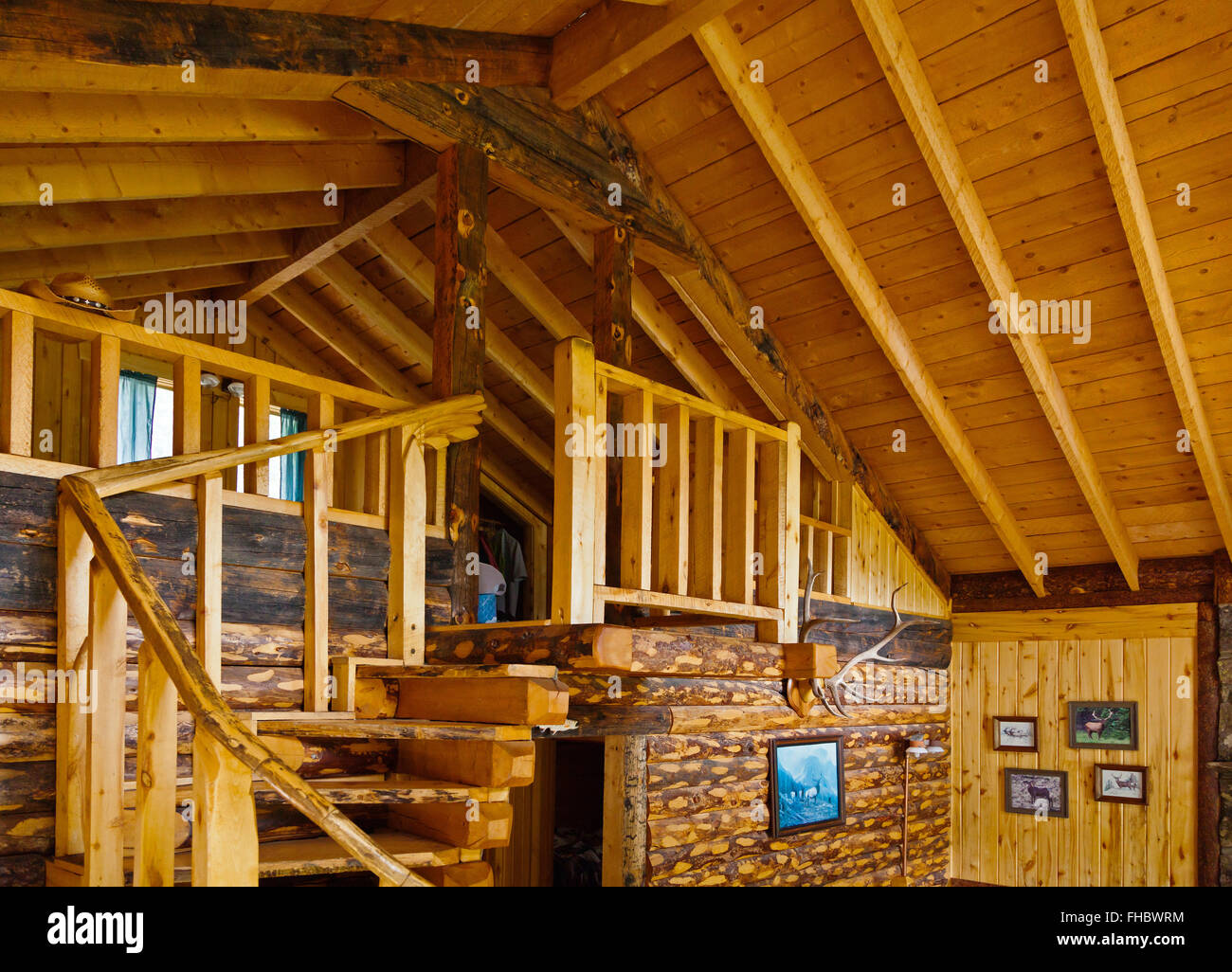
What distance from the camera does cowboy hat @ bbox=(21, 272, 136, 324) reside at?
3418 millimetres

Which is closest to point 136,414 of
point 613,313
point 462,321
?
point 462,321

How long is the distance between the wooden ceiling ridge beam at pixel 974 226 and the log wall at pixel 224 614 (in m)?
2.95

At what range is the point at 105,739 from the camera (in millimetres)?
2988

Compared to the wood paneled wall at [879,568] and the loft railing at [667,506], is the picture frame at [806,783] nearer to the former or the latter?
the loft railing at [667,506]

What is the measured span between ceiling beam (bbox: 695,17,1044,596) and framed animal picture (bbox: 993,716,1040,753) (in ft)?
4.23

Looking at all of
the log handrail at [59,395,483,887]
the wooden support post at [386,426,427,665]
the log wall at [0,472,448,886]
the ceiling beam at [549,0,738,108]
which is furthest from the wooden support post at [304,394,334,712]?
the ceiling beam at [549,0,738,108]

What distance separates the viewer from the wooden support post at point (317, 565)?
3885 mm

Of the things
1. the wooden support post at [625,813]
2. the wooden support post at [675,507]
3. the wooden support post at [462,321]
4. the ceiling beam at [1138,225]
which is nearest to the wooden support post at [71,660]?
the wooden support post at [462,321]

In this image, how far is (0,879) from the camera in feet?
10.2

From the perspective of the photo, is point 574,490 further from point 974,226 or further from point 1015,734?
point 1015,734

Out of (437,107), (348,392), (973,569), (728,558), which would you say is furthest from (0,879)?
(973,569)

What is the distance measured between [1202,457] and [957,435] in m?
1.35

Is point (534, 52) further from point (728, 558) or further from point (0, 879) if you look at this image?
point (0, 879)

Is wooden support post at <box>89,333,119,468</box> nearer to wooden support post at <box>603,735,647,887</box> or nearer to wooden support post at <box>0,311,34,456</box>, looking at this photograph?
wooden support post at <box>0,311,34,456</box>
